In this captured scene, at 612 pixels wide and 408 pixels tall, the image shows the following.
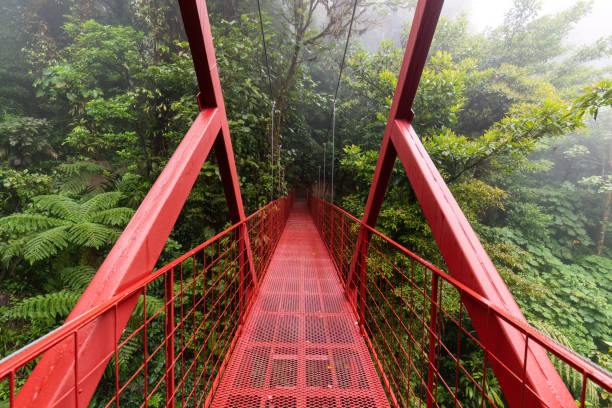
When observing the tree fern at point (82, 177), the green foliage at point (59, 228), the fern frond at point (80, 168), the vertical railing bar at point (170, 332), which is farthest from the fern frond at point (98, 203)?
the vertical railing bar at point (170, 332)

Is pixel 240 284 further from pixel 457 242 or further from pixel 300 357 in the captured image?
pixel 457 242

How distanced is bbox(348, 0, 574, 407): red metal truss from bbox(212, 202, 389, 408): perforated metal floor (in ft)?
2.41

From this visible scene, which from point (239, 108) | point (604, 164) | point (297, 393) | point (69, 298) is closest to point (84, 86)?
point (239, 108)

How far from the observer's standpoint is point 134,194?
4398 mm

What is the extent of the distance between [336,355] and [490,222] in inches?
337

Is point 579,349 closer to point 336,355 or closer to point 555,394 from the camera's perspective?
point 336,355

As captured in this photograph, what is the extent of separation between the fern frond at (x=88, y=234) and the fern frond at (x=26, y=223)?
29cm

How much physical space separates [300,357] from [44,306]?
3220mm

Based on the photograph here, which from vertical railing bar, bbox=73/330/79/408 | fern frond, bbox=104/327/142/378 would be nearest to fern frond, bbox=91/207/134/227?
fern frond, bbox=104/327/142/378

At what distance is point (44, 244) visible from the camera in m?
2.82

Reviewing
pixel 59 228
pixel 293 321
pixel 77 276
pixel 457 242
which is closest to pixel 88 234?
pixel 59 228

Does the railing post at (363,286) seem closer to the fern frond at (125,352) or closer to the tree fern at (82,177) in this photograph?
the fern frond at (125,352)

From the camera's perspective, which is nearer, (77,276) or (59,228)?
(59,228)

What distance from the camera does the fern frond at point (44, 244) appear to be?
2709 mm
